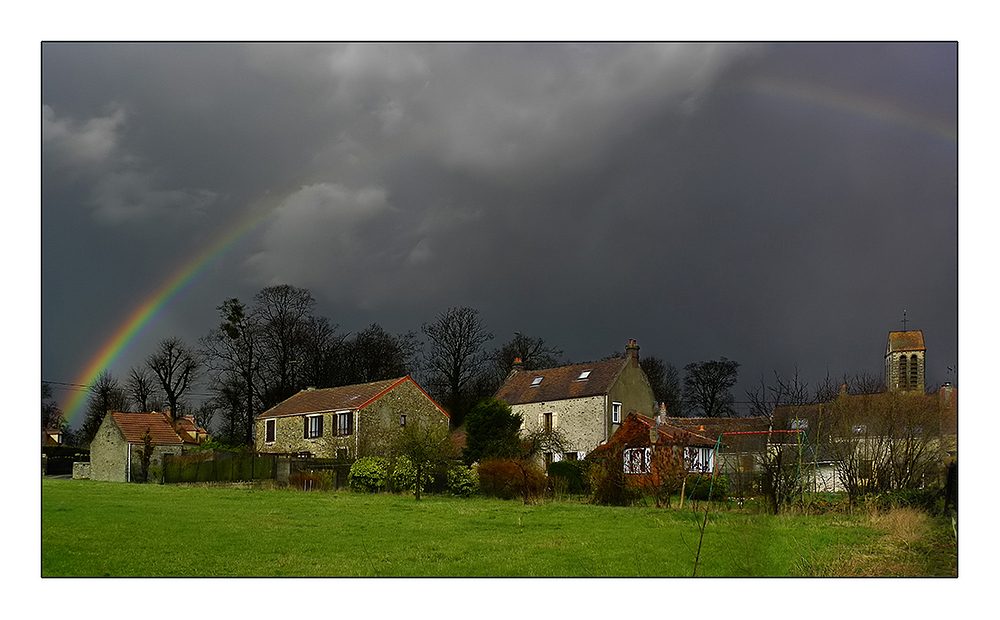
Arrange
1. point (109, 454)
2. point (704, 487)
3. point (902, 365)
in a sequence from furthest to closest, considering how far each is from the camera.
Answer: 1. point (109, 454)
2. point (902, 365)
3. point (704, 487)

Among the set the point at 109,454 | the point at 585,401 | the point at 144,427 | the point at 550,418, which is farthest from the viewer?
Answer: the point at 550,418

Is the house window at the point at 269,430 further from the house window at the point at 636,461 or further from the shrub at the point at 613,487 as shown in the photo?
the shrub at the point at 613,487

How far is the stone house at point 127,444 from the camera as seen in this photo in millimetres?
36344

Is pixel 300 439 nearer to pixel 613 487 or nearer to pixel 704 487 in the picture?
pixel 613 487

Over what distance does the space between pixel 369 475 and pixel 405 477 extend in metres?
1.17

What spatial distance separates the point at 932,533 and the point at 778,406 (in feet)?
20.5

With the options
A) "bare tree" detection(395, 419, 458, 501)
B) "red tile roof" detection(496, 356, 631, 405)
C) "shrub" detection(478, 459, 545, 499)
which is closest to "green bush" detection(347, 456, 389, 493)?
"bare tree" detection(395, 419, 458, 501)

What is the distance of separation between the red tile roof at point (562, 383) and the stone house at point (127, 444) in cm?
1556

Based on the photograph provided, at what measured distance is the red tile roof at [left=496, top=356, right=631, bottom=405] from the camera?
40.4 m

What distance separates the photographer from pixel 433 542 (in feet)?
42.9

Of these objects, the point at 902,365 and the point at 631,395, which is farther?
the point at 631,395

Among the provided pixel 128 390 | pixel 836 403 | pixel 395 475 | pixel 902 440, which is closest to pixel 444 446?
pixel 395 475

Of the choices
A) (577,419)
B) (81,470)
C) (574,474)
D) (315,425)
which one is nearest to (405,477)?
(574,474)
